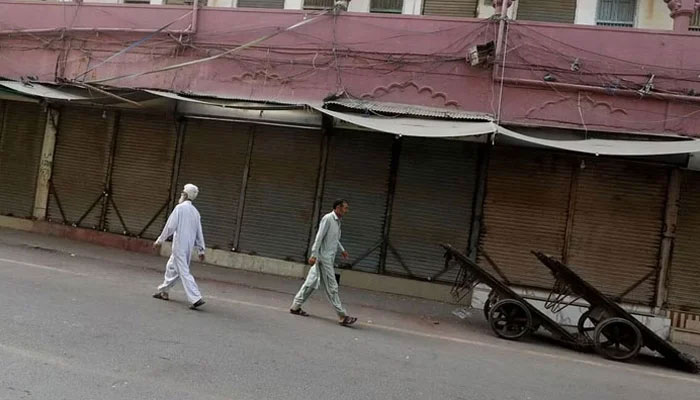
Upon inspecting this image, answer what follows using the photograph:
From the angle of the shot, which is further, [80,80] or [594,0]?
[80,80]

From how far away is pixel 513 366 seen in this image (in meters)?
6.29

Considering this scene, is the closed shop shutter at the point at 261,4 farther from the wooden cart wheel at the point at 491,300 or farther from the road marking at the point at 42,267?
the wooden cart wheel at the point at 491,300

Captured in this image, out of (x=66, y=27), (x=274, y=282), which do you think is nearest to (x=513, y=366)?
(x=274, y=282)

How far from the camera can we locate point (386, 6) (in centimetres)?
1188

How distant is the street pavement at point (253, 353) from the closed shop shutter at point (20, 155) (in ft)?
13.9

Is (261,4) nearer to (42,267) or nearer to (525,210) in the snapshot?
(42,267)

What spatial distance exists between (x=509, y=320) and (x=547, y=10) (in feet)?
21.9

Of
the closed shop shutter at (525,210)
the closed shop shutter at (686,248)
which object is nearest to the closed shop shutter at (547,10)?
the closed shop shutter at (525,210)

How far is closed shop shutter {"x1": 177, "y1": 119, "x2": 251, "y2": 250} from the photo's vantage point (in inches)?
455

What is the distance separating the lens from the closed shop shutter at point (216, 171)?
1156 centimetres

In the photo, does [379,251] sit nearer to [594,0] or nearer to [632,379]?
[632,379]

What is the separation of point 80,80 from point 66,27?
1.48m

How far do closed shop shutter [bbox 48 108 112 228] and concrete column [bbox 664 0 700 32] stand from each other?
11790 mm

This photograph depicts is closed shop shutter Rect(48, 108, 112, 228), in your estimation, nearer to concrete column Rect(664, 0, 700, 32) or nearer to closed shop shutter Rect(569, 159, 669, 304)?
closed shop shutter Rect(569, 159, 669, 304)
